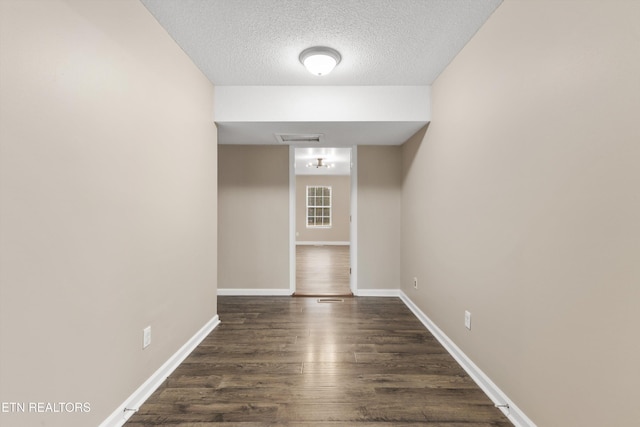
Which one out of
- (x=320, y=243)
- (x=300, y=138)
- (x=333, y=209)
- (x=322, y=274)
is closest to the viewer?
(x=300, y=138)

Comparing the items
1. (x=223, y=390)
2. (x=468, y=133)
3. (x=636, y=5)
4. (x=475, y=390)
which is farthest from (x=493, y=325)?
(x=223, y=390)

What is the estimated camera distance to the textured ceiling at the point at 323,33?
175 centimetres

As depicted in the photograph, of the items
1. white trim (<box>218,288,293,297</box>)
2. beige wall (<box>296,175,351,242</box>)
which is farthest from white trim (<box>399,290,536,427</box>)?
beige wall (<box>296,175,351,242</box>)

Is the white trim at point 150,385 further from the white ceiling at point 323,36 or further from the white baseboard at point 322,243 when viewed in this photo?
the white baseboard at point 322,243

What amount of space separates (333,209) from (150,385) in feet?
28.2

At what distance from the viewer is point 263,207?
13.1ft

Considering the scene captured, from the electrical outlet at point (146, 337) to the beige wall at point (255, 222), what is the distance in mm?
2193

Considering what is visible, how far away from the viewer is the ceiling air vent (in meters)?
3.34

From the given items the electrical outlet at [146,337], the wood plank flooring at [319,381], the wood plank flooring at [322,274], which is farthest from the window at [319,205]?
the electrical outlet at [146,337]

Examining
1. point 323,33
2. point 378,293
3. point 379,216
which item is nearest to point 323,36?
point 323,33

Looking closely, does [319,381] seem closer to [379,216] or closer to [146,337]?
[146,337]

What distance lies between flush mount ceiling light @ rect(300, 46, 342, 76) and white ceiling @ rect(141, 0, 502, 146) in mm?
47

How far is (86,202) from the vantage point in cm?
130

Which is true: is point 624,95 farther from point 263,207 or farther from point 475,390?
point 263,207
